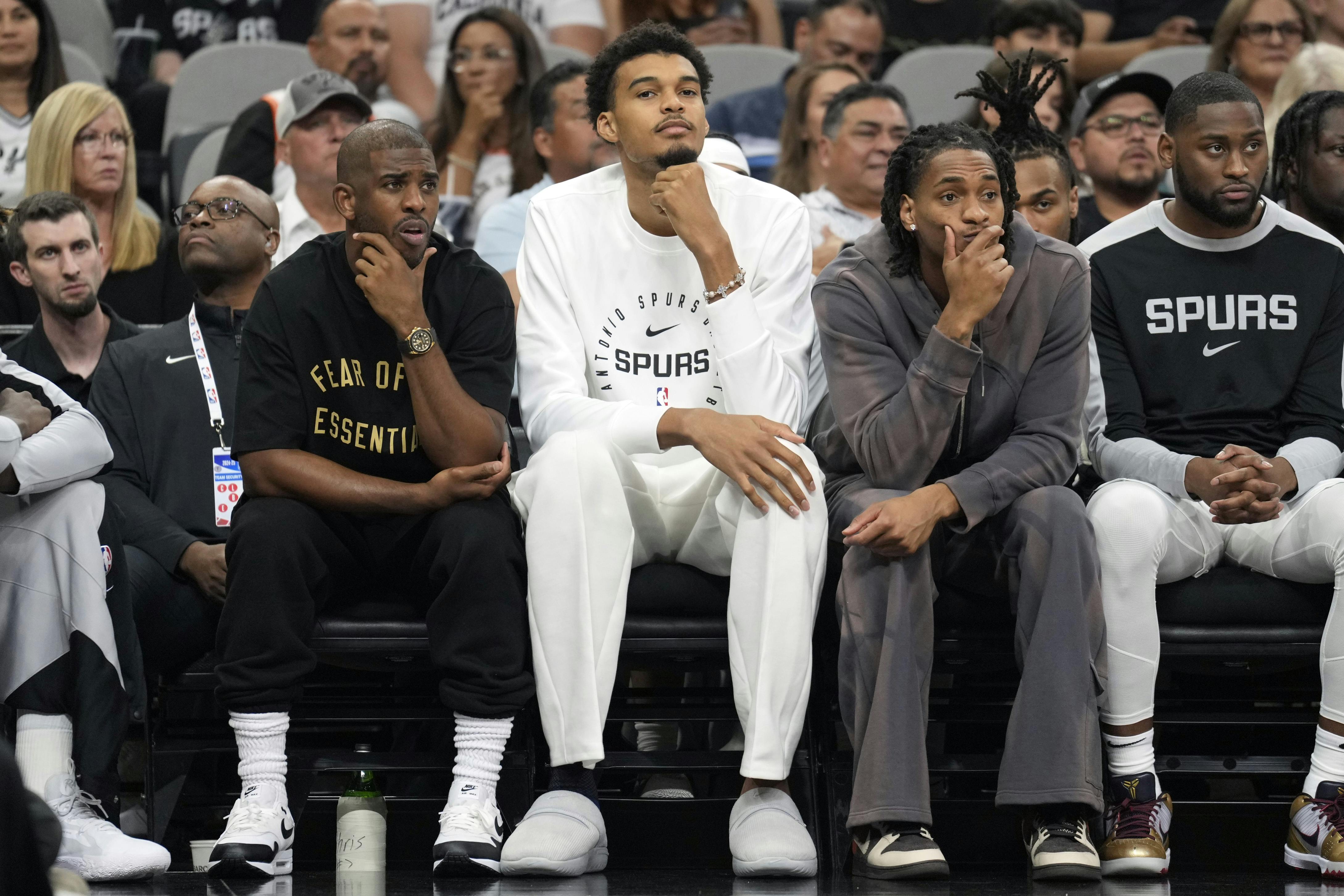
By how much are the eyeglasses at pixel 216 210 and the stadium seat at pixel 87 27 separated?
2729mm

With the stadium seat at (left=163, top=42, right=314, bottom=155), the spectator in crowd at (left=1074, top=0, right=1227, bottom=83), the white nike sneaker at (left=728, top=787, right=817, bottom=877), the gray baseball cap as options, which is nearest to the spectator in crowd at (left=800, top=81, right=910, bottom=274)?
the gray baseball cap

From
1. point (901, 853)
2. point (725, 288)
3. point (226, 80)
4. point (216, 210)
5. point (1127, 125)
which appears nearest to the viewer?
point (901, 853)

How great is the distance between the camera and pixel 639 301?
3439 millimetres

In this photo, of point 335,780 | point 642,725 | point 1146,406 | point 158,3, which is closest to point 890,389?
point 1146,406

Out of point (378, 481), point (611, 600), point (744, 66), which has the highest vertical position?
point (744, 66)

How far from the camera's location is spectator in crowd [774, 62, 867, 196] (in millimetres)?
5328

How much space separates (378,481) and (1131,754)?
151cm

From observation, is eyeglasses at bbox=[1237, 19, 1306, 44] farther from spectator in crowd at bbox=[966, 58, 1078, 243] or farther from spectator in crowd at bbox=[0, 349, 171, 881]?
spectator in crowd at bbox=[0, 349, 171, 881]

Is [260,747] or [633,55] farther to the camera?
[633,55]

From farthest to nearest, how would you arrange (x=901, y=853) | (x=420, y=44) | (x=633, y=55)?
(x=420, y=44), (x=633, y=55), (x=901, y=853)

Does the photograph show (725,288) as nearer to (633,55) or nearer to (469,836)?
(633,55)

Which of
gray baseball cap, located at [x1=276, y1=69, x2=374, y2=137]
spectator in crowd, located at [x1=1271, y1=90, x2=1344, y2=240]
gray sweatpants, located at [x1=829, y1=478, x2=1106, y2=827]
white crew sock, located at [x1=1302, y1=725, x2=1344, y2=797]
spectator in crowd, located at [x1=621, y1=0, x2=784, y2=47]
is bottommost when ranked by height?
white crew sock, located at [x1=1302, y1=725, x2=1344, y2=797]

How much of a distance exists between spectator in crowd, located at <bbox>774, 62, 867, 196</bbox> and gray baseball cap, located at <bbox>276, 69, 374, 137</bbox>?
4.52ft

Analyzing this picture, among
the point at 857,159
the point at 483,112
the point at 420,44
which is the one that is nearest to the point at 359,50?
the point at 420,44
